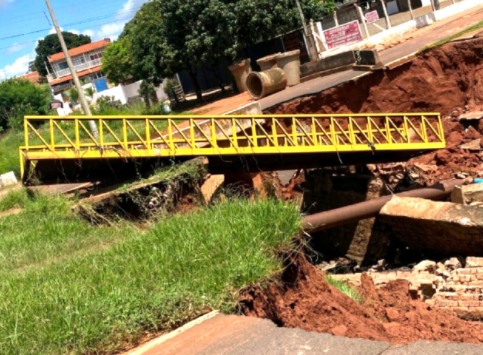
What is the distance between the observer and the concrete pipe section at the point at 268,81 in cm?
2695

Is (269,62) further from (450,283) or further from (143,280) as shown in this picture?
(143,280)

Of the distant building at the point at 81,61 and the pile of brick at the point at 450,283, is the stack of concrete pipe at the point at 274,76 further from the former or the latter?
the distant building at the point at 81,61

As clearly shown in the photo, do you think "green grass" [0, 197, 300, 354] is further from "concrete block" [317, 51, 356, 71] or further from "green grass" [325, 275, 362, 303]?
"concrete block" [317, 51, 356, 71]

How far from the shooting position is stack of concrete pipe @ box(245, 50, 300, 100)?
88.8ft

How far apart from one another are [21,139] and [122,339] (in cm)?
2691

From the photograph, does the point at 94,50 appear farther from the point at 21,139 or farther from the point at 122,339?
the point at 122,339

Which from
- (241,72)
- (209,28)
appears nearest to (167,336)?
(209,28)

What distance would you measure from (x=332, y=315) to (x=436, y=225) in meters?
6.87

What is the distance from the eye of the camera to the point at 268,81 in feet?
88.4

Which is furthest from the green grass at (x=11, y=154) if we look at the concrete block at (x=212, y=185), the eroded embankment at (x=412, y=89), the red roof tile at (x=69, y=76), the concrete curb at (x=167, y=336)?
the red roof tile at (x=69, y=76)

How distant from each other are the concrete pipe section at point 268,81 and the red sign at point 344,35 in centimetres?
553

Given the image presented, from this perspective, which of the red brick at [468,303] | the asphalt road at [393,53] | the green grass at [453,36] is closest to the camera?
the red brick at [468,303]

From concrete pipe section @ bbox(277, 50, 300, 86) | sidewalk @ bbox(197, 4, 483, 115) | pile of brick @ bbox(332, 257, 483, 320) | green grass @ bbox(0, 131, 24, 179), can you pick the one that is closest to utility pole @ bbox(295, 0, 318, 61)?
concrete pipe section @ bbox(277, 50, 300, 86)

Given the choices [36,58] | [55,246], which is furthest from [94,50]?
[55,246]
